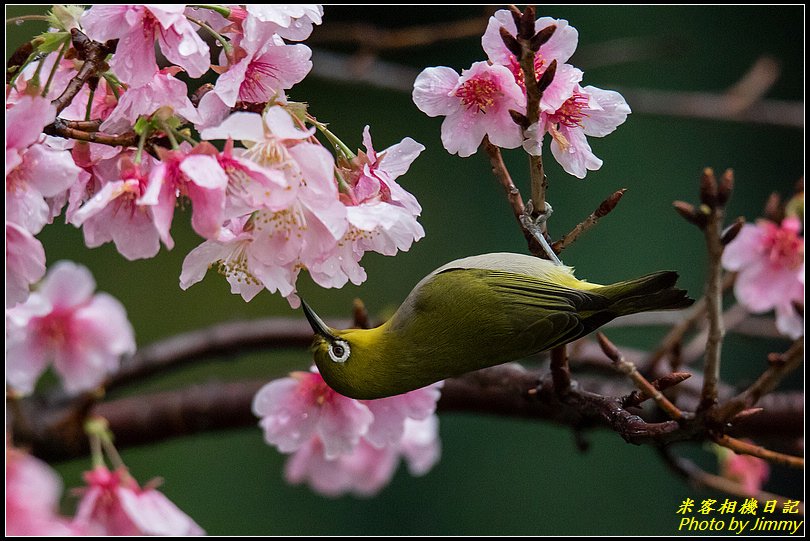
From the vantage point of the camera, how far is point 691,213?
100 cm

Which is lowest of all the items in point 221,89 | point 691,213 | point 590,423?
point 590,423

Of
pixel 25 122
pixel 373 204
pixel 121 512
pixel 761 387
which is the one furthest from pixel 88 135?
pixel 761 387

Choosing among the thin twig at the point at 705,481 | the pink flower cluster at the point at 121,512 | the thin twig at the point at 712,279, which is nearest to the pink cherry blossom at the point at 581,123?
the thin twig at the point at 712,279

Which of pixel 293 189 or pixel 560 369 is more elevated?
pixel 293 189

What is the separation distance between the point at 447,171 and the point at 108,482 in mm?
3069

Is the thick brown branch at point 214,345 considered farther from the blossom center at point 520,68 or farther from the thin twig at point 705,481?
the blossom center at point 520,68

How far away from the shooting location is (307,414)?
1257 mm

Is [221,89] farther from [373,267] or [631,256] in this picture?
[373,267]

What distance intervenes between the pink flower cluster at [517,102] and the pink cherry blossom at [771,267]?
0.65 m

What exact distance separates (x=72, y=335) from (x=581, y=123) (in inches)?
47.1

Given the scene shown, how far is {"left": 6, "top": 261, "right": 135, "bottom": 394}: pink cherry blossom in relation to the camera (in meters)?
1.66

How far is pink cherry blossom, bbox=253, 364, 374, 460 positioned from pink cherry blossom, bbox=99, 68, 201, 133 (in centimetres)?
51

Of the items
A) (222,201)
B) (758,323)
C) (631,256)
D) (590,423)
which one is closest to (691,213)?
(590,423)

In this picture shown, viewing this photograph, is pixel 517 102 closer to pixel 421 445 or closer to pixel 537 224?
pixel 537 224
